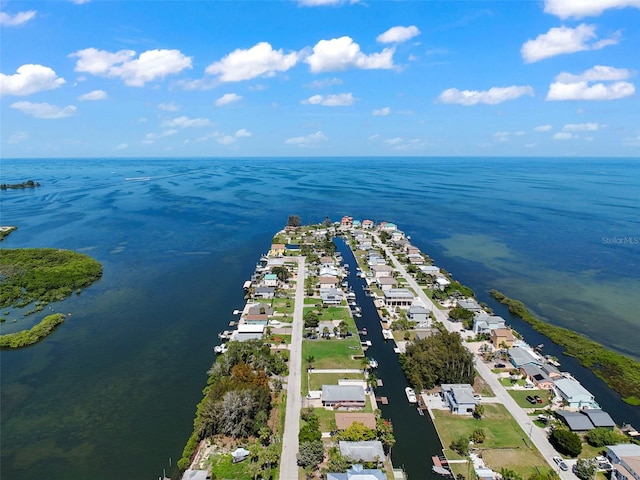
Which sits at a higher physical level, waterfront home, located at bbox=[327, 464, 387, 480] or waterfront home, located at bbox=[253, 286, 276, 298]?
waterfront home, located at bbox=[253, 286, 276, 298]

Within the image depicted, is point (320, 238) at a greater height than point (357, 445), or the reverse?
point (320, 238)

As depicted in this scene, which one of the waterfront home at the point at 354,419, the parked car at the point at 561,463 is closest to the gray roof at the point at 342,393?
the waterfront home at the point at 354,419

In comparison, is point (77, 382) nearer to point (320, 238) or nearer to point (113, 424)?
point (113, 424)

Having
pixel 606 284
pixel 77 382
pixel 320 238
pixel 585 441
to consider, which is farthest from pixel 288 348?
pixel 606 284

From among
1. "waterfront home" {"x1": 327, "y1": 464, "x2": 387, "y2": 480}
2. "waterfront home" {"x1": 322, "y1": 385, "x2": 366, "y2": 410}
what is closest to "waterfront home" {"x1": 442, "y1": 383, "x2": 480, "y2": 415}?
"waterfront home" {"x1": 322, "y1": 385, "x2": 366, "y2": 410}

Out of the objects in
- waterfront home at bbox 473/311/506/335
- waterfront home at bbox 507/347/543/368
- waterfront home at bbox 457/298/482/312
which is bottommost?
waterfront home at bbox 507/347/543/368

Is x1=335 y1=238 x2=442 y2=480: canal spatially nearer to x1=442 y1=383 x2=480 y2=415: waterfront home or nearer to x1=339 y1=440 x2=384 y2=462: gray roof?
x1=339 y1=440 x2=384 y2=462: gray roof

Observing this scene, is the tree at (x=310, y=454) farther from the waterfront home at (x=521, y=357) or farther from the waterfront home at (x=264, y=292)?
the waterfront home at (x=264, y=292)
